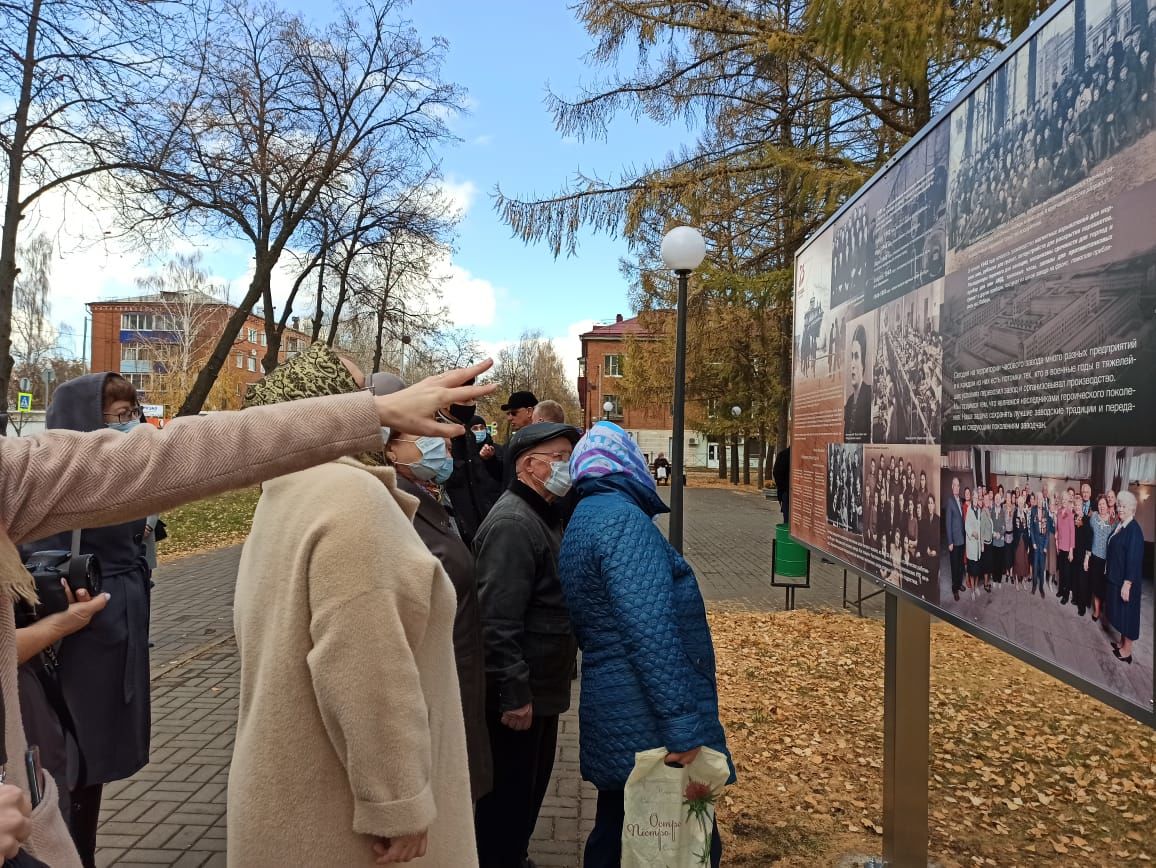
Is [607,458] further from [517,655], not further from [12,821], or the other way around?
[12,821]

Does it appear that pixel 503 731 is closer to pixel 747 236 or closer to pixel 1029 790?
pixel 1029 790

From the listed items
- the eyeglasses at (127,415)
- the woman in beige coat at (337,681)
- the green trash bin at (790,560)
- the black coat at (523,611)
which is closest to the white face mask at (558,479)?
the black coat at (523,611)

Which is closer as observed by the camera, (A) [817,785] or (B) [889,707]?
(B) [889,707]

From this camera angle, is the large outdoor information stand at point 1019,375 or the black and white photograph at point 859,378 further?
the black and white photograph at point 859,378

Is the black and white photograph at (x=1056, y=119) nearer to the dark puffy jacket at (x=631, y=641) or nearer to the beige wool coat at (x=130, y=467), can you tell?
the dark puffy jacket at (x=631, y=641)

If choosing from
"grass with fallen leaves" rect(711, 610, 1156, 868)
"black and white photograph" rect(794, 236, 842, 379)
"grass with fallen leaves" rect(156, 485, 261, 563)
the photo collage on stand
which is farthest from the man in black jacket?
"grass with fallen leaves" rect(156, 485, 261, 563)

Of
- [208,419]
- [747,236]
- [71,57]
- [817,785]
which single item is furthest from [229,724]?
[71,57]

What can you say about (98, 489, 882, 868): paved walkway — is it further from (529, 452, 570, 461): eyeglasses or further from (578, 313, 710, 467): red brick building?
(578, 313, 710, 467): red brick building

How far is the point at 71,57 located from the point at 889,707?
1122cm

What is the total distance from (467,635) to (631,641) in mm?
612

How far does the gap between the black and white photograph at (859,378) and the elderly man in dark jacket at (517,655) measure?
134 cm

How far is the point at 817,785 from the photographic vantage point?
430cm

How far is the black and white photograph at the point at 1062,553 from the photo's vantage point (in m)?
1.52

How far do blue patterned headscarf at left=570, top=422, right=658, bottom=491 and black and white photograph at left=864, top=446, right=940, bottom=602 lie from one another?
839mm
